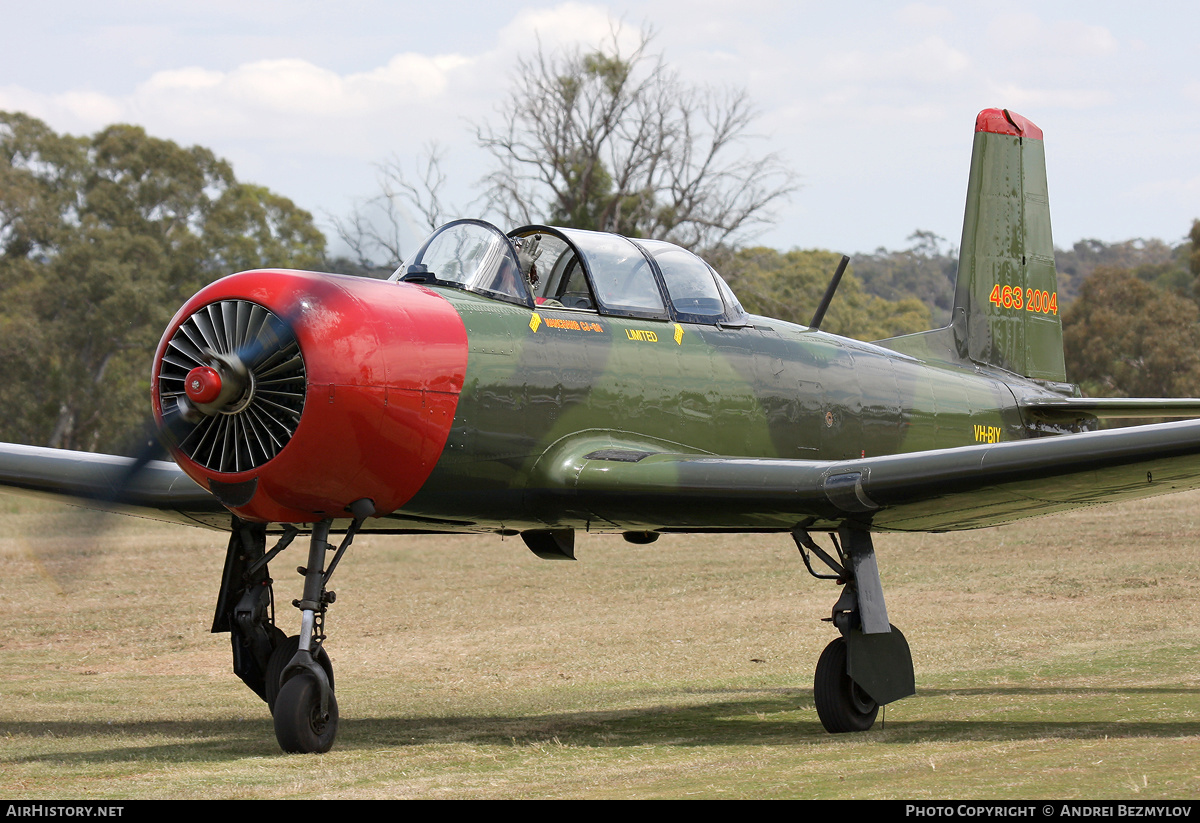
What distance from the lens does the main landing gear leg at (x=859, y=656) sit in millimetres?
8703

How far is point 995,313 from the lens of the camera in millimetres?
13445

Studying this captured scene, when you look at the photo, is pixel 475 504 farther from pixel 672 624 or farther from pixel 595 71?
pixel 595 71

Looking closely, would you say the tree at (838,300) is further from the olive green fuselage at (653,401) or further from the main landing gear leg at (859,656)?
the main landing gear leg at (859,656)

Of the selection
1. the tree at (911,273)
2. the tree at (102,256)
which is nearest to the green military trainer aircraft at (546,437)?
the tree at (102,256)

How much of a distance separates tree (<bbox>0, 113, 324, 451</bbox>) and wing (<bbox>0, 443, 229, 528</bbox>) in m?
39.4

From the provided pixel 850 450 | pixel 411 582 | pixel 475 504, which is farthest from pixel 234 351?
pixel 411 582

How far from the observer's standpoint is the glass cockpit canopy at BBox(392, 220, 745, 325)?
8781mm

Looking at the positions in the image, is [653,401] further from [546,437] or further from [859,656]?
[859,656]

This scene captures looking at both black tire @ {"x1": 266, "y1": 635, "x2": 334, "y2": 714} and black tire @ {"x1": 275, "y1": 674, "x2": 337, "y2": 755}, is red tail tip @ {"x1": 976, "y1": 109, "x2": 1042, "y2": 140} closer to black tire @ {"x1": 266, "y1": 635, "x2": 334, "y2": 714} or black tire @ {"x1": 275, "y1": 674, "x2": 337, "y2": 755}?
black tire @ {"x1": 266, "y1": 635, "x2": 334, "y2": 714}

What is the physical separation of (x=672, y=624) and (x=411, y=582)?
20.5 feet

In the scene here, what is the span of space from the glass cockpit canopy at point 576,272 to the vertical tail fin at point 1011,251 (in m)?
4.30

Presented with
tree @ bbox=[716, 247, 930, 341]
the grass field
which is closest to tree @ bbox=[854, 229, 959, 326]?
tree @ bbox=[716, 247, 930, 341]

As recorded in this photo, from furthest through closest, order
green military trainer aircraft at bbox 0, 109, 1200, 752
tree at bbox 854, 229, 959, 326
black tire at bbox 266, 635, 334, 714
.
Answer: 1. tree at bbox 854, 229, 959, 326
2. black tire at bbox 266, 635, 334, 714
3. green military trainer aircraft at bbox 0, 109, 1200, 752

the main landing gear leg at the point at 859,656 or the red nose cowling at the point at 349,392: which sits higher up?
the red nose cowling at the point at 349,392
